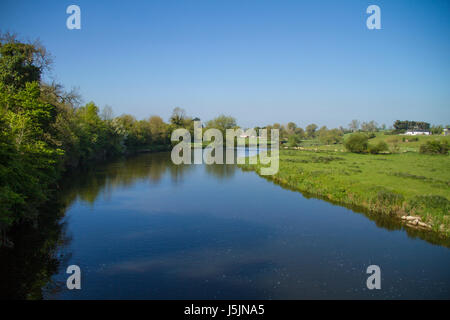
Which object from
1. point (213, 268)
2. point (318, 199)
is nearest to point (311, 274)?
point (213, 268)

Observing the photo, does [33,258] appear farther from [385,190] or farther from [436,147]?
[436,147]

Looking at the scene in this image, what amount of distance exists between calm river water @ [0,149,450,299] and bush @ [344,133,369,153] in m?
51.1

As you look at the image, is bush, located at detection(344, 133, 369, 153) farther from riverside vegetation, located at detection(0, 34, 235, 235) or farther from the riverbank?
riverside vegetation, located at detection(0, 34, 235, 235)

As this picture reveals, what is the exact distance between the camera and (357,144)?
69625 millimetres

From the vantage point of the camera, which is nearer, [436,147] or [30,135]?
[30,135]

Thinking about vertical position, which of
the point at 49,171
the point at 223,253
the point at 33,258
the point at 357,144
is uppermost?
the point at 357,144

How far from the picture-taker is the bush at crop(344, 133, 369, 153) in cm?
6956

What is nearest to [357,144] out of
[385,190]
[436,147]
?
[436,147]

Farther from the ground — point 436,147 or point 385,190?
point 436,147

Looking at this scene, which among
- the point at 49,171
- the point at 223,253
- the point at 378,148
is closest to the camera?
the point at 223,253

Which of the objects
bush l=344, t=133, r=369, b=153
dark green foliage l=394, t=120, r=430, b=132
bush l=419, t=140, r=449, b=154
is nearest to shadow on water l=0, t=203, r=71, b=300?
bush l=344, t=133, r=369, b=153

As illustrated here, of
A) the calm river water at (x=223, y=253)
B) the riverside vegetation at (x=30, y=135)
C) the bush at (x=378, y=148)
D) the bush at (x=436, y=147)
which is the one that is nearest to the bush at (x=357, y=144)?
the bush at (x=378, y=148)

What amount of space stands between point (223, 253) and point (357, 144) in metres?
63.7
